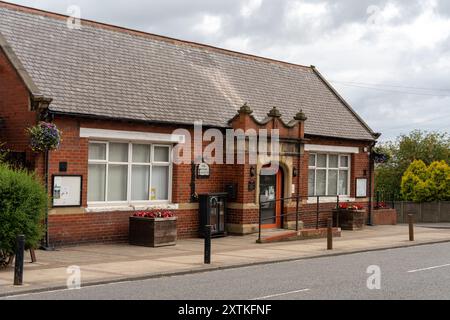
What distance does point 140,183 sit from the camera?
20141 mm

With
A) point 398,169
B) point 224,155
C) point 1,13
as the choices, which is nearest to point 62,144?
point 1,13

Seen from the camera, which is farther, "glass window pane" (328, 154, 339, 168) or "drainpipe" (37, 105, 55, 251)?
"glass window pane" (328, 154, 339, 168)

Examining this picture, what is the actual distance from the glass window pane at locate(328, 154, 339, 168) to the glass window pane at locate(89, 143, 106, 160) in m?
11.0

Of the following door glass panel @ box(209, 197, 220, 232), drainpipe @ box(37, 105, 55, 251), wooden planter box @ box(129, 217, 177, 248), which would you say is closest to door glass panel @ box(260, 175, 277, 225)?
door glass panel @ box(209, 197, 220, 232)

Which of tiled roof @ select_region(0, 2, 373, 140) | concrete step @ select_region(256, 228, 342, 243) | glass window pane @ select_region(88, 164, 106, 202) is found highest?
tiled roof @ select_region(0, 2, 373, 140)

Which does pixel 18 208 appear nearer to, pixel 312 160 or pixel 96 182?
pixel 96 182

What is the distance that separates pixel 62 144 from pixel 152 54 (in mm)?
6496

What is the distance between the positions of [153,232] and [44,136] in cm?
416

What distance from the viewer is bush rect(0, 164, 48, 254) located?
42.8 ft

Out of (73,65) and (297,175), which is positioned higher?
(73,65)

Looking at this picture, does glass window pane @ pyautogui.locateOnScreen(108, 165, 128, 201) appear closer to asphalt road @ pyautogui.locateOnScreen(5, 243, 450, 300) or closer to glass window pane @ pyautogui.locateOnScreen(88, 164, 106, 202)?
glass window pane @ pyautogui.locateOnScreen(88, 164, 106, 202)
